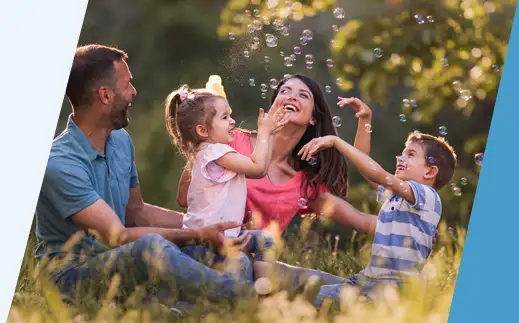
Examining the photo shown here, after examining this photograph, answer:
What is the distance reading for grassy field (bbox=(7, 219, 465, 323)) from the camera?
9.27ft

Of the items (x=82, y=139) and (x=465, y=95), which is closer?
(x=82, y=139)

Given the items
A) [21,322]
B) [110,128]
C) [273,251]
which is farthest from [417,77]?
[21,322]

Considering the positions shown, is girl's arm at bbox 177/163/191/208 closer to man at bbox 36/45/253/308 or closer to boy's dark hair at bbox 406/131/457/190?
man at bbox 36/45/253/308

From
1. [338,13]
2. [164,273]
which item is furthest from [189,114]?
[338,13]

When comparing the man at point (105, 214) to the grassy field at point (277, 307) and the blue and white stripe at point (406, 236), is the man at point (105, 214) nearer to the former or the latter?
the grassy field at point (277, 307)

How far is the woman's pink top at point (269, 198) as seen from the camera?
308cm

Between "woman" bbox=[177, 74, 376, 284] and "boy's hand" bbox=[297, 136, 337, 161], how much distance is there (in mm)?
33

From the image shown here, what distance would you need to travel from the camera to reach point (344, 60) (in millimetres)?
3320

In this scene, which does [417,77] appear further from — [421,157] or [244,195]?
[244,195]

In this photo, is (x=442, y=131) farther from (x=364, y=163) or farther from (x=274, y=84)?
(x=274, y=84)

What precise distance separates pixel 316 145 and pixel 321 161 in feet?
0.23

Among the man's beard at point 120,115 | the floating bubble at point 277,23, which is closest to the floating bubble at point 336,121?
the floating bubble at point 277,23

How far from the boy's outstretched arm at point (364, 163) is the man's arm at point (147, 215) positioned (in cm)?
49

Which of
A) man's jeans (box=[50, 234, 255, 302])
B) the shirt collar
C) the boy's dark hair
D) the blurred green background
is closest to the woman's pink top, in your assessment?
the blurred green background
